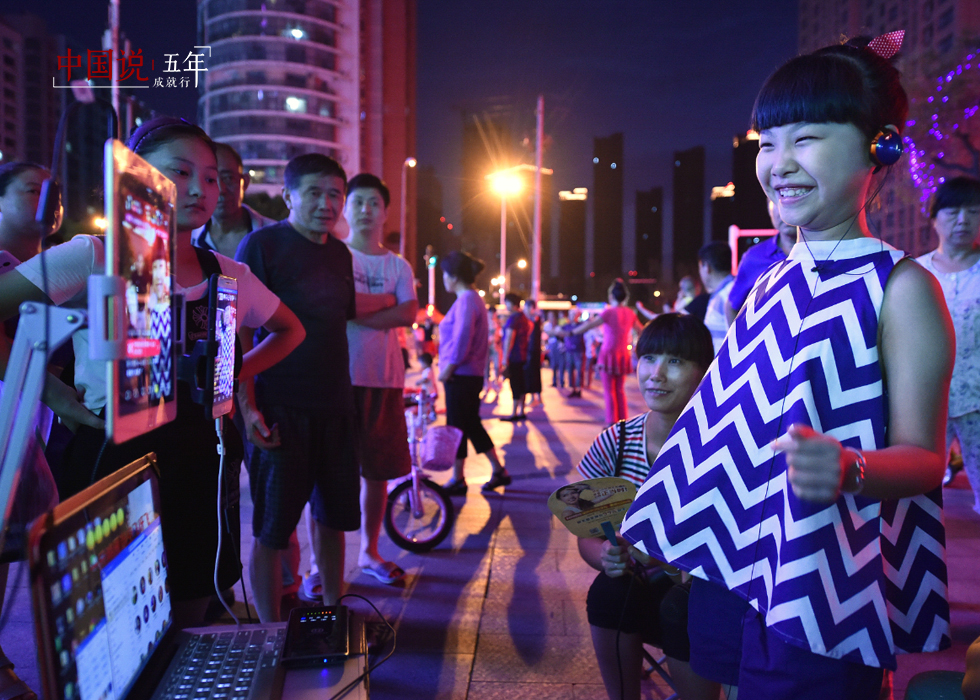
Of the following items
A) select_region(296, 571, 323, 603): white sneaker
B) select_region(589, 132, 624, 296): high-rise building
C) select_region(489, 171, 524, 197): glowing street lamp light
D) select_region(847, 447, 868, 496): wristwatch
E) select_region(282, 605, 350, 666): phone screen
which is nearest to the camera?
select_region(847, 447, 868, 496): wristwatch

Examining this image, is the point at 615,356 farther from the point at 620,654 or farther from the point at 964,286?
the point at 620,654

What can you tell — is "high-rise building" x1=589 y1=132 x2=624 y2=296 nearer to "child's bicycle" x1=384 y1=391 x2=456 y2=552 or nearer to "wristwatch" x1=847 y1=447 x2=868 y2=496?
"child's bicycle" x1=384 y1=391 x2=456 y2=552

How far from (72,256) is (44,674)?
0.98 meters

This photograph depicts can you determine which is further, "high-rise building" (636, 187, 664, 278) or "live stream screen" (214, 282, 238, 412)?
"high-rise building" (636, 187, 664, 278)

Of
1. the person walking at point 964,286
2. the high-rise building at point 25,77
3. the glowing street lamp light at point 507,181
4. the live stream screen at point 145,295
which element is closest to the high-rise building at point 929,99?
the person walking at point 964,286

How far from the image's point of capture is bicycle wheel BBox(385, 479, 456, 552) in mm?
4211

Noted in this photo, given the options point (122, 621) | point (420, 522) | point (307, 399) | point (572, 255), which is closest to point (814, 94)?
point (122, 621)

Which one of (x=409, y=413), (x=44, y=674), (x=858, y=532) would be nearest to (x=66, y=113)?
(x=44, y=674)

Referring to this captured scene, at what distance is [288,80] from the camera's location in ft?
218

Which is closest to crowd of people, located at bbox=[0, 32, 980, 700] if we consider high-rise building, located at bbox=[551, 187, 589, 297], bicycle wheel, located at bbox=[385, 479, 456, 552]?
bicycle wheel, located at bbox=[385, 479, 456, 552]

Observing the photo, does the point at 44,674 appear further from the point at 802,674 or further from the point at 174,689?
the point at 802,674

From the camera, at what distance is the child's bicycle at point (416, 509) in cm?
423

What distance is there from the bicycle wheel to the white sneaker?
0.76m

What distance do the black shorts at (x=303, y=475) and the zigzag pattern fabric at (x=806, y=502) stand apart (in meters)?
1.78
